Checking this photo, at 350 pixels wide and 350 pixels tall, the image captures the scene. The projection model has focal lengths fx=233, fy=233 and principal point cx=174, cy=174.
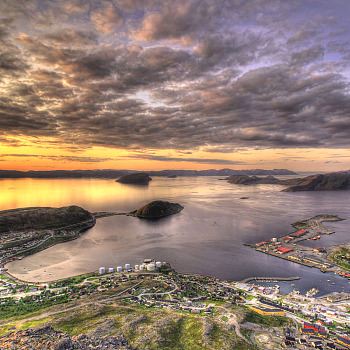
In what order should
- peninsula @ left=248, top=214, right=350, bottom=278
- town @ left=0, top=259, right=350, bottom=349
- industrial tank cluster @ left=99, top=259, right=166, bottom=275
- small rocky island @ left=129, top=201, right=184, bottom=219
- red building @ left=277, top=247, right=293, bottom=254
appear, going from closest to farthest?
town @ left=0, top=259, right=350, bottom=349, industrial tank cluster @ left=99, top=259, right=166, bottom=275, peninsula @ left=248, top=214, right=350, bottom=278, red building @ left=277, top=247, right=293, bottom=254, small rocky island @ left=129, top=201, right=184, bottom=219

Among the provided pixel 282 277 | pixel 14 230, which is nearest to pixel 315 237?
pixel 282 277

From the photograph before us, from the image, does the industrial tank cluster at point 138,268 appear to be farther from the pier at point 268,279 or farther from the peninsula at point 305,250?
the peninsula at point 305,250

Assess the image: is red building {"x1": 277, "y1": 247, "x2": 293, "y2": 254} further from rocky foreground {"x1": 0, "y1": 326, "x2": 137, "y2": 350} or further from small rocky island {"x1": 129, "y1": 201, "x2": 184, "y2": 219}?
small rocky island {"x1": 129, "y1": 201, "x2": 184, "y2": 219}

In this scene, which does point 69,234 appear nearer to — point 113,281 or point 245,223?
point 113,281

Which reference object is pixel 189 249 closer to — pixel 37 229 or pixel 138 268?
pixel 138 268

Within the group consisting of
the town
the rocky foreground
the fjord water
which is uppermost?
the rocky foreground

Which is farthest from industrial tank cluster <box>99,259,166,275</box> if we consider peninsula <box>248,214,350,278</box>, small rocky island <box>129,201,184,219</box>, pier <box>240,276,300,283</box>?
small rocky island <box>129,201,184,219</box>

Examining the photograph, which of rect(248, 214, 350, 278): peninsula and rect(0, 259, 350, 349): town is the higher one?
rect(0, 259, 350, 349): town

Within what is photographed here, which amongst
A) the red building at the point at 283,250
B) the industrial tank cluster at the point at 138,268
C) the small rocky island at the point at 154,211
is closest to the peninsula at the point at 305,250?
the red building at the point at 283,250
